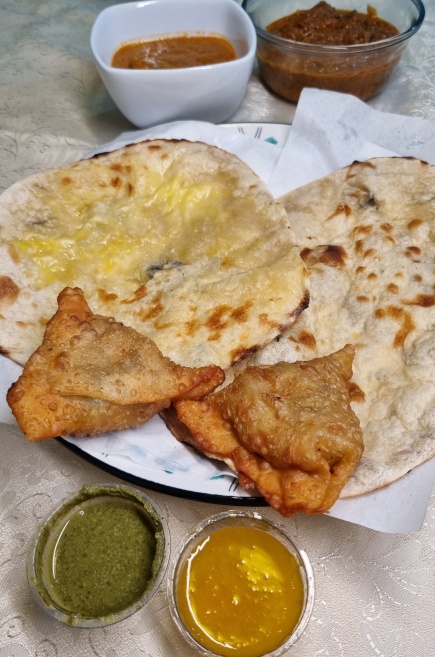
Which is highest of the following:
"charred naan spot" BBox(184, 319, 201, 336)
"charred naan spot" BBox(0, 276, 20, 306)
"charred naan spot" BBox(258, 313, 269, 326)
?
"charred naan spot" BBox(258, 313, 269, 326)

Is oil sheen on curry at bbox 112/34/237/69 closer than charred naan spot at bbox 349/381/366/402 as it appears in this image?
No

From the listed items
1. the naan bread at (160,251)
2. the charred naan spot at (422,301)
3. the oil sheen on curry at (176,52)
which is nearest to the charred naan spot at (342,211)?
the naan bread at (160,251)

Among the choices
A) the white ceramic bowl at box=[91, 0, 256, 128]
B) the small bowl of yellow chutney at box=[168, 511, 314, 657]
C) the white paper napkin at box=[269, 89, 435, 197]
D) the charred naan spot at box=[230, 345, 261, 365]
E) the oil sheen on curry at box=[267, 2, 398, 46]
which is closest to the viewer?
the small bowl of yellow chutney at box=[168, 511, 314, 657]

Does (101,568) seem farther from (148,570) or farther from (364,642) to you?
(364,642)

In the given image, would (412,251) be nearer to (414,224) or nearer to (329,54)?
(414,224)

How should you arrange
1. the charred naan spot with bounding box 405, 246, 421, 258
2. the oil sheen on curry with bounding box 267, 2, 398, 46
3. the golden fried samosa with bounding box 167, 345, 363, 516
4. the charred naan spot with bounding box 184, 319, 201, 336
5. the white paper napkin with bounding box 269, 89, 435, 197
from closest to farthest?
the golden fried samosa with bounding box 167, 345, 363, 516, the charred naan spot with bounding box 184, 319, 201, 336, the charred naan spot with bounding box 405, 246, 421, 258, the white paper napkin with bounding box 269, 89, 435, 197, the oil sheen on curry with bounding box 267, 2, 398, 46

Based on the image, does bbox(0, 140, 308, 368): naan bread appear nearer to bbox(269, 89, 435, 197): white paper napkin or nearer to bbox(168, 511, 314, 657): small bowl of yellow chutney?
bbox(269, 89, 435, 197): white paper napkin

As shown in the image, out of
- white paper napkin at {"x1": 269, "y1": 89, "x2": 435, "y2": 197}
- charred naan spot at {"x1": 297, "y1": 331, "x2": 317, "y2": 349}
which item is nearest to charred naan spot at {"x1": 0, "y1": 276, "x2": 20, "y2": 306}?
charred naan spot at {"x1": 297, "y1": 331, "x2": 317, "y2": 349}
